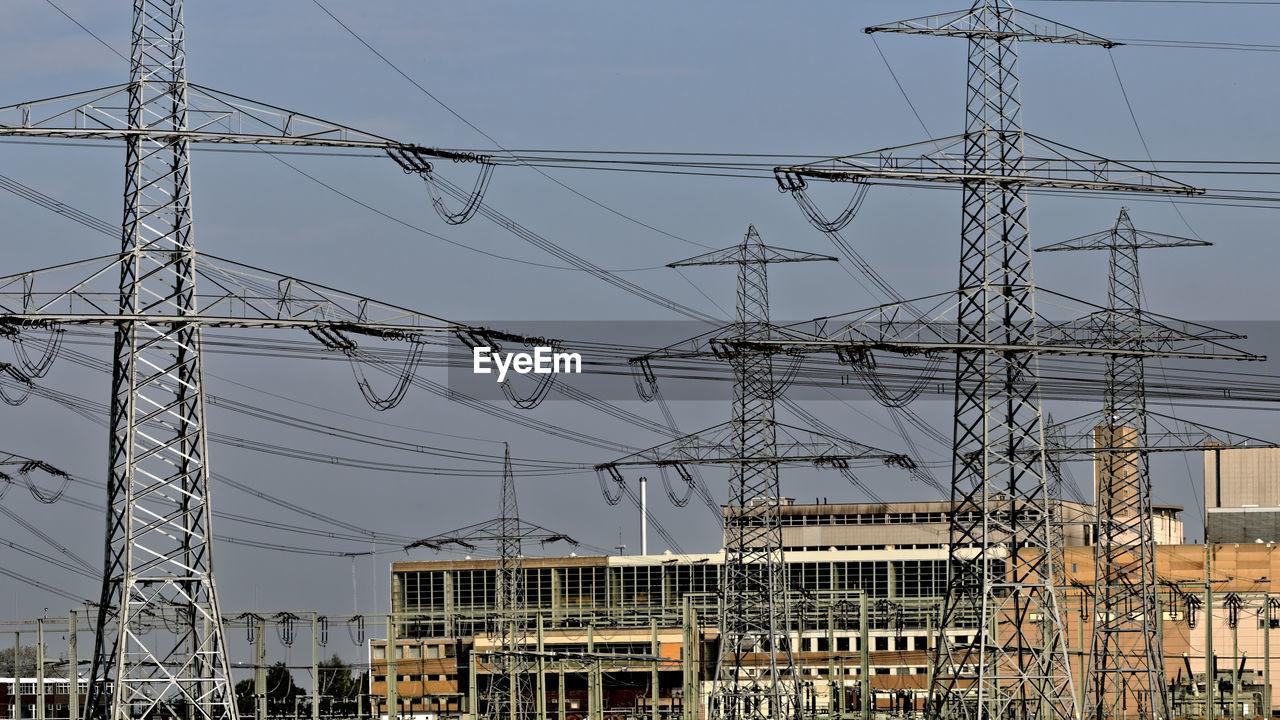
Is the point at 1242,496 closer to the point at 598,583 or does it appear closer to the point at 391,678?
the point at 598,583

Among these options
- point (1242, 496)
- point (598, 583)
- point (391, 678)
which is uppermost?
point (1242, 496)

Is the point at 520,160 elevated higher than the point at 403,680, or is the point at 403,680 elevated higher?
the point at 520,160

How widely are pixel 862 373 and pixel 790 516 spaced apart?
8302 centimetres

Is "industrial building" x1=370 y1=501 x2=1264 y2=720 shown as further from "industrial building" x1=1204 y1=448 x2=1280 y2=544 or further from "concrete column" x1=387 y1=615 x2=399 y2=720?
"concrete column" x1=387 y1=615 x2=399 y2=720

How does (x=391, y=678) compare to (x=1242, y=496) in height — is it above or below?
below

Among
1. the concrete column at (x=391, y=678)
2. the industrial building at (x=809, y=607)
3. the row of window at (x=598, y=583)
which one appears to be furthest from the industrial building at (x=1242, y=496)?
the concrete column at (x=391, y=678)

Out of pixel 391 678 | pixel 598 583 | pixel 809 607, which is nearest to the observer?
pixel 391 678

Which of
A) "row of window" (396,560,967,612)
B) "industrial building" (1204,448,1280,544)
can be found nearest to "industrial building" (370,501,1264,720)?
"row of window" (396,560,967,612)

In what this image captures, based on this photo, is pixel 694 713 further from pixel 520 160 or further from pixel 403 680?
pixel 403 680

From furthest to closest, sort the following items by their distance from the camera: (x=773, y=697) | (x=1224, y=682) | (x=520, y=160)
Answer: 1. (x=1224, y=682)
2. (x=773, y=697)
3. (x=520, y=160)

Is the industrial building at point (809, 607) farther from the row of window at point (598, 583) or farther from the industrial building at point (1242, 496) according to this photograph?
the industrial building at point (1242, 496)

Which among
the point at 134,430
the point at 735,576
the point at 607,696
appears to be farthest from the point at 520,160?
the point at 607,696

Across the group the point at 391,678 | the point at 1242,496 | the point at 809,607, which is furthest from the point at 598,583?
the point at 391,678

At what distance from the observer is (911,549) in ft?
377
